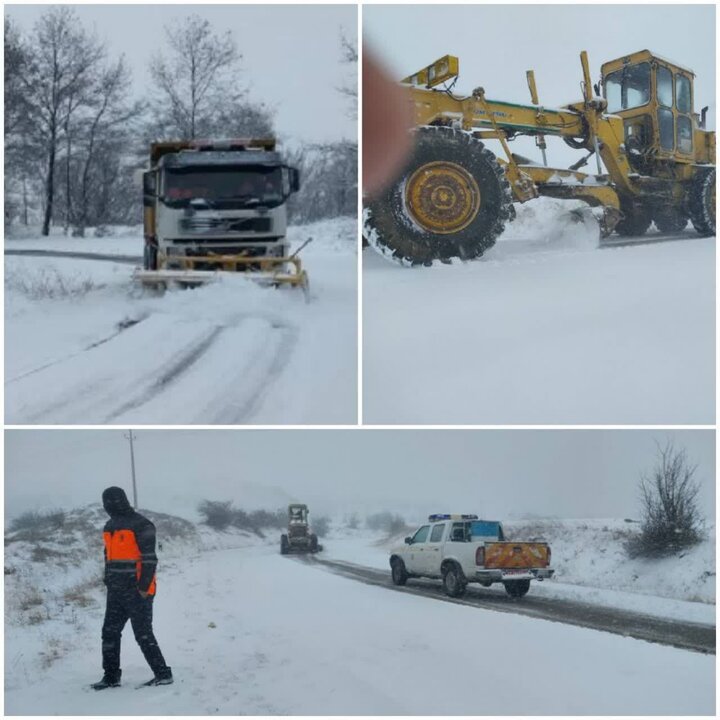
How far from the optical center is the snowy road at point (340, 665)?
4.24m

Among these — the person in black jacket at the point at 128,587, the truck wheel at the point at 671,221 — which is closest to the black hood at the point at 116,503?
the person in black jacket at the point at 128,587

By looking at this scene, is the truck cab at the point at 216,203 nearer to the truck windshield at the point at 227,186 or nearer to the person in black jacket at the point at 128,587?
the truck windshield at the point at 227,186

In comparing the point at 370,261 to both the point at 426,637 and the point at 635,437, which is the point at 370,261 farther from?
the point at 426,637

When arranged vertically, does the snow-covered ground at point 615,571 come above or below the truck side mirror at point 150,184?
below

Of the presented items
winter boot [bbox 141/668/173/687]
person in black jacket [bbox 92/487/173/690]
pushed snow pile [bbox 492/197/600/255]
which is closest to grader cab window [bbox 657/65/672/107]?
pushed snow pile [bbox 492/197/600/255]

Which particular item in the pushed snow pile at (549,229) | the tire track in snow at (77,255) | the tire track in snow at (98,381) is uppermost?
the pushed snow pile at (549,229)

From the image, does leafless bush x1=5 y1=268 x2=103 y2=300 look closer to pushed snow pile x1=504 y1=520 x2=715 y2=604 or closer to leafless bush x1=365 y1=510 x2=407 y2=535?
leafless bush x1=365 y1=510 x2=407 y2=535

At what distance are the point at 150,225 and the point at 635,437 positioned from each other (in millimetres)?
3147

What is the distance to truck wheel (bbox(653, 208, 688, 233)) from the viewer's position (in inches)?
197

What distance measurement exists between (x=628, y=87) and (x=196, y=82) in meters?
2.66

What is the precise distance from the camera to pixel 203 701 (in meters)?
4.18

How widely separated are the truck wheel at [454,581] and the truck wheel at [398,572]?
0.30 meters

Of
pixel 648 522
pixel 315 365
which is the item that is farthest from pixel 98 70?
pixel 648 522

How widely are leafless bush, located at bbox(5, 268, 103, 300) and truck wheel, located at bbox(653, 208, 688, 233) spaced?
352cm
